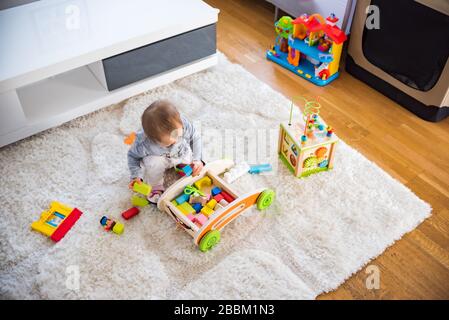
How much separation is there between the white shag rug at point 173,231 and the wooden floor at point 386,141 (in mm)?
59

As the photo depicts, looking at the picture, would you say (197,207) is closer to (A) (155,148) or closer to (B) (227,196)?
(B) (227,196)

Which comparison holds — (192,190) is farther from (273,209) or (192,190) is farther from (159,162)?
(273,209)

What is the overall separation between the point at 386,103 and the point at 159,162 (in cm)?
118

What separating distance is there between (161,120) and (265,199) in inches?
19.3

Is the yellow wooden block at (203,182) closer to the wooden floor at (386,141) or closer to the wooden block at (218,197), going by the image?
the wooden block at (218,197)

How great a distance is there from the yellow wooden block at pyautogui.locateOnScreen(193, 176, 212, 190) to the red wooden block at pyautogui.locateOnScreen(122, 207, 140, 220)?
0.24 meters

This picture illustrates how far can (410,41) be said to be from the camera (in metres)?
2.00

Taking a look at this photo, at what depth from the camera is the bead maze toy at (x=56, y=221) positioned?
1636mm

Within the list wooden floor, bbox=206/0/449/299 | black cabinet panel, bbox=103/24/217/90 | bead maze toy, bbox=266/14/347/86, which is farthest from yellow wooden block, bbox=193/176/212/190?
bead maze toy, bbox=266/14/347/86

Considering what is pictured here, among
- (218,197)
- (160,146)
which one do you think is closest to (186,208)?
(218,197)

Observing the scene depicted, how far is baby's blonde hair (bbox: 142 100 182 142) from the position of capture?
4.91ft

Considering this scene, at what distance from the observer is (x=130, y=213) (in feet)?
5.56
